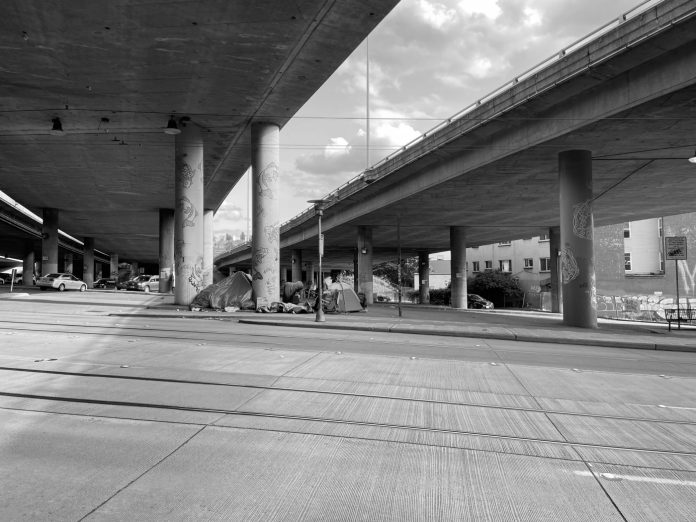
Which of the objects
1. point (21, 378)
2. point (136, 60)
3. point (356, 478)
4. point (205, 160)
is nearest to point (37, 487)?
point (356, 478)

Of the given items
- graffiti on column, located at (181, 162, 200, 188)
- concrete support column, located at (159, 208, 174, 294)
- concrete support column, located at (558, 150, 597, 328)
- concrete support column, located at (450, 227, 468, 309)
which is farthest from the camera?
concrete support column, located at (450, 227, 468, 309)

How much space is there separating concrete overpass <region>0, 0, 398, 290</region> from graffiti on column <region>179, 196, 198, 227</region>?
12.4 feet

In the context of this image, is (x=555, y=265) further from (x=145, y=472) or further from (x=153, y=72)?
(x=145, y=472)

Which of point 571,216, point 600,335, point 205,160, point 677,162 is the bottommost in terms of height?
point 600,335

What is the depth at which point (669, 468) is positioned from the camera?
4555 mm

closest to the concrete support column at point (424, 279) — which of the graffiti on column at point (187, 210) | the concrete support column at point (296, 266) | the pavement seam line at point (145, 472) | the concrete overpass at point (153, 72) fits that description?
the concrete support column at point (296, 266)

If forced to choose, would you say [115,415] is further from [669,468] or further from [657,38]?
[657,38]

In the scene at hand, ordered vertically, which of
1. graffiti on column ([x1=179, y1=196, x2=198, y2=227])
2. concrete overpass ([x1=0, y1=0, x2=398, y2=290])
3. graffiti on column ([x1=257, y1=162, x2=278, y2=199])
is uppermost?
concrete overpass ([x1=0, y1=0, x2=398, y2=290])

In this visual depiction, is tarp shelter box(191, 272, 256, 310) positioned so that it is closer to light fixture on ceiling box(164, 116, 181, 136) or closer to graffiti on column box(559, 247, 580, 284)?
light fixture on ceiling box(164, 116, 181, 136)

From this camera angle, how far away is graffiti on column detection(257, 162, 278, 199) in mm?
24016

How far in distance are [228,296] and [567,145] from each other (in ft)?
54.2

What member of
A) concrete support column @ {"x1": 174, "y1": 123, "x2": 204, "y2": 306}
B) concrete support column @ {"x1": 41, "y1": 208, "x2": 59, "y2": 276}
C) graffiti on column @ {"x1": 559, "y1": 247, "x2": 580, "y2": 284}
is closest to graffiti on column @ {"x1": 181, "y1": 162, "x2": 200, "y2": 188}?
concrete support column @ {"x1": 174, "y1": 123, "x2": 204, "y2": 306}

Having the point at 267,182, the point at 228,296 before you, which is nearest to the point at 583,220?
the point at 267,182

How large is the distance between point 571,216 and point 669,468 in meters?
16.9
